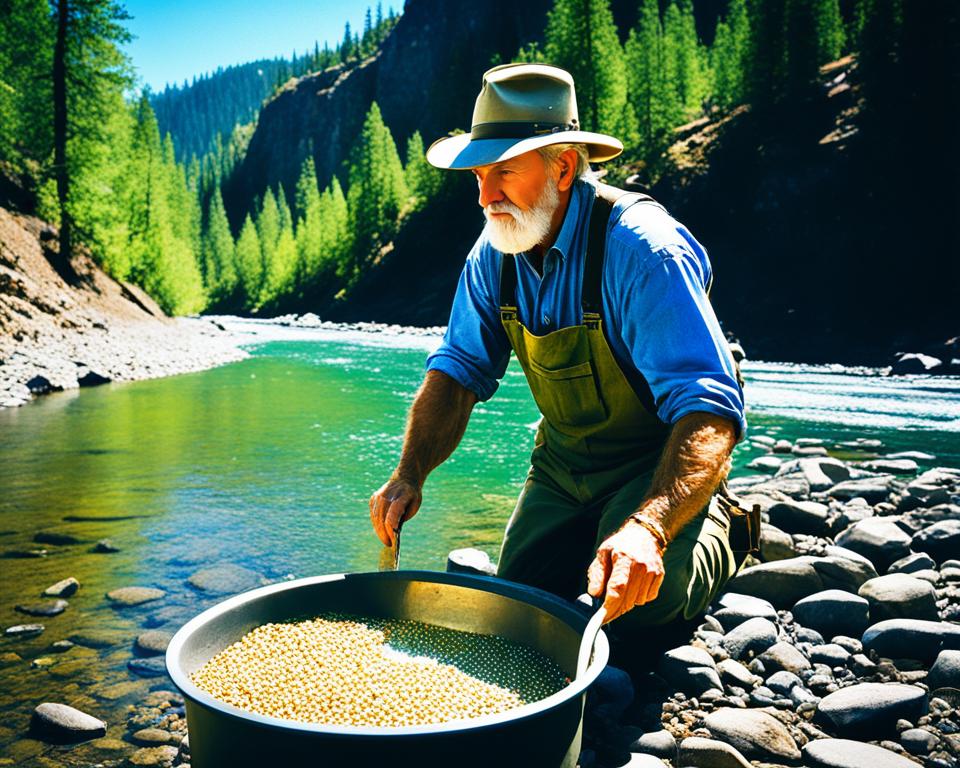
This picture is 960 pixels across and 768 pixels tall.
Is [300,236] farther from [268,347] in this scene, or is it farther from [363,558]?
[363,558]

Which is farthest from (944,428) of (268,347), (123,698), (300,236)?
(300,236)

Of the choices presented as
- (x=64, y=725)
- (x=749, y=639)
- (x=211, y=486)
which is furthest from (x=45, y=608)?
(x=749, y=639)

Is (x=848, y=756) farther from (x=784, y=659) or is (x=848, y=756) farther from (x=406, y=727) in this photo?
(x=406, y=727)

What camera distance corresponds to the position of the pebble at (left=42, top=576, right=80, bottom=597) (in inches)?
149

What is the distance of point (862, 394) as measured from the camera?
1328 centimetres

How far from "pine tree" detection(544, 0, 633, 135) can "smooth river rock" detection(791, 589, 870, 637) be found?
31761 mm

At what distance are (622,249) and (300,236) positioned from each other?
61685mm

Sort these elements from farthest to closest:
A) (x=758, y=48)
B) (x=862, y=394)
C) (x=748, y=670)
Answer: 1. (x=758, y=48)
2. (x=862, y=394)
3. (x=748, y=670)

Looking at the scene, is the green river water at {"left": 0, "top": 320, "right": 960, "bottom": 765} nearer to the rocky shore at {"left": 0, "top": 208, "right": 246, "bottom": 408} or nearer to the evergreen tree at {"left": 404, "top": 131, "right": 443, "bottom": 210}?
the rocky shore at {"left": 0, "top": 208, "right": 246, "bottom": 408}

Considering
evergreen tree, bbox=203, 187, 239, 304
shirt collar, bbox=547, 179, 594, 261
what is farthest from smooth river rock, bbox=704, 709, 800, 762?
evergreen tree, bbox=203, 187, 239, 304

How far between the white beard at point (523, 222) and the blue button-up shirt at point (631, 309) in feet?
0.23

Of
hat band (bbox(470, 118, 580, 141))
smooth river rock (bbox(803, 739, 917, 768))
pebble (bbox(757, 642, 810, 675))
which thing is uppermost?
hat band (bbox(470, 118, 580, 141))

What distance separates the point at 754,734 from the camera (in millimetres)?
2295

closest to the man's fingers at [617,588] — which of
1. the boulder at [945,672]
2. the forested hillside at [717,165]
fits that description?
the boulder at [945,672]
